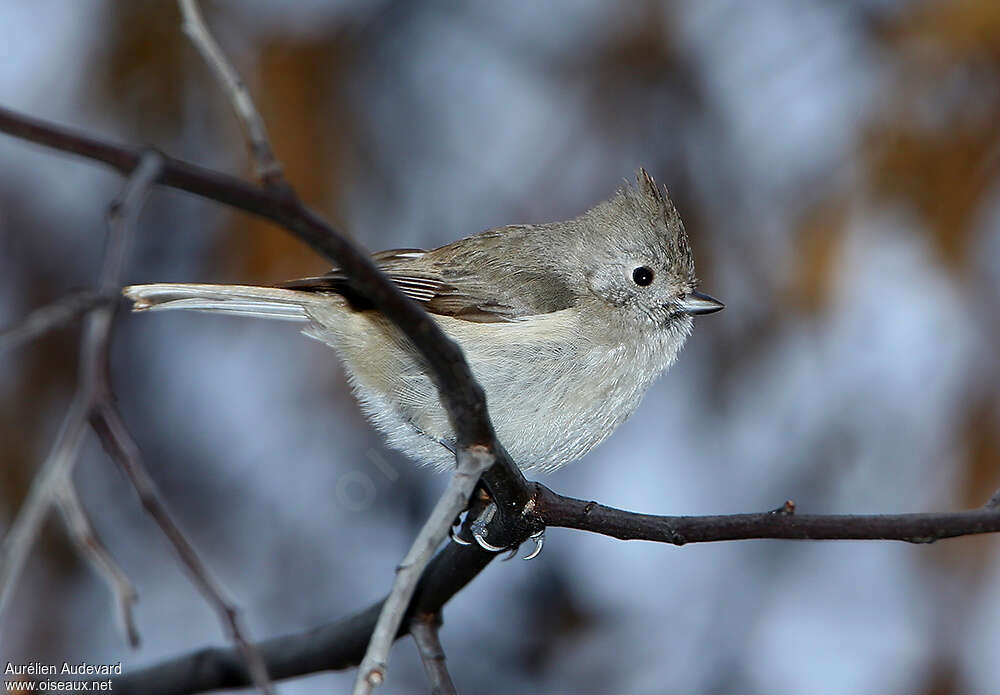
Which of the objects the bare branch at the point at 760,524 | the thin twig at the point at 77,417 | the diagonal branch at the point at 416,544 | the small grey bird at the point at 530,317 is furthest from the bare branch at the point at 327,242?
the small grey bird at the point at 530,317

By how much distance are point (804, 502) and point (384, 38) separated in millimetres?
3037

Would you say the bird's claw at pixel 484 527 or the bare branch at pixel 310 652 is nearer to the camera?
the bird's claw at pixel 484 527

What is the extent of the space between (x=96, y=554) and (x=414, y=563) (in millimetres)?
469

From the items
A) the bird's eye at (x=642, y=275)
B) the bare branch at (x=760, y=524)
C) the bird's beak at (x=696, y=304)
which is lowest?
the bare branch at (x=760, y=524)

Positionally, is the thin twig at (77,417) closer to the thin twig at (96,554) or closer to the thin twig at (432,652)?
the thin twig at (96,554)

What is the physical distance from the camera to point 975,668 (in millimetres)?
4238

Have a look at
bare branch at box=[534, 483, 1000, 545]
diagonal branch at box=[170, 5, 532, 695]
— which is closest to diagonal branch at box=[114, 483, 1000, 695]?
bare branch at box=[534, 483, 1000, 545]

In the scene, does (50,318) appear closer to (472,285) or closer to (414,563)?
(414,563)

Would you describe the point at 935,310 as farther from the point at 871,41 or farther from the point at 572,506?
the point at 572,506

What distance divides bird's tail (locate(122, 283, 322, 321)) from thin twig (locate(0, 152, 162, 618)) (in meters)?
1.63

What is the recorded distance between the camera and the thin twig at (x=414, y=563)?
4.44 ft

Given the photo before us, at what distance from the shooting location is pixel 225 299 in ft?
9.84

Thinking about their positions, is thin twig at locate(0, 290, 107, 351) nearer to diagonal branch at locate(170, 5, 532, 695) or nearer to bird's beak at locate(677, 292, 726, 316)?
diagonal branch at locate(170, 5, 532, 695)

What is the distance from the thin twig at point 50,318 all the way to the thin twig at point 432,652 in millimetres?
1520
